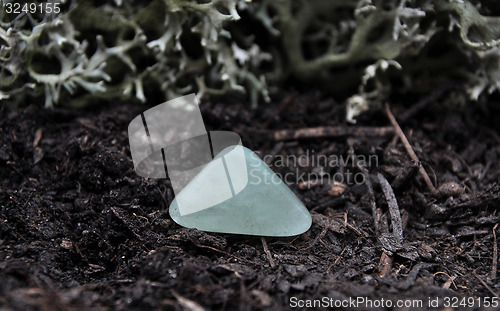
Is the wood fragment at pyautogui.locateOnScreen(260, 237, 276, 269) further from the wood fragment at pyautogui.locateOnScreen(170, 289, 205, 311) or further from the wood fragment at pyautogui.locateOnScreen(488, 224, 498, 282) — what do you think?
the wood fragment at pyautogui.locateOnScreen(488, 224, 498, 282)

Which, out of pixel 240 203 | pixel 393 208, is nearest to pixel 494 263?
pixel 393 208

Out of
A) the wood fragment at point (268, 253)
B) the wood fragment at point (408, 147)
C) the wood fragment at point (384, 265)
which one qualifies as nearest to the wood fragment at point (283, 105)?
the wood fragment at point (408, 147)

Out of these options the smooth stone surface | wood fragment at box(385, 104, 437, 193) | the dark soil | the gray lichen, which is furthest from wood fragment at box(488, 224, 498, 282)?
the gray lichen

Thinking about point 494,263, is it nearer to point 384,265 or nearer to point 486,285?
point 486,285

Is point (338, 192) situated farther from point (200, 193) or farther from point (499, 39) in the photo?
point (499, 39)

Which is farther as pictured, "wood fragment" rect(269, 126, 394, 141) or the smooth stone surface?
"wood fragment" rect(269, 126, 394, 141)

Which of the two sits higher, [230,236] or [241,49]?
[241,49]

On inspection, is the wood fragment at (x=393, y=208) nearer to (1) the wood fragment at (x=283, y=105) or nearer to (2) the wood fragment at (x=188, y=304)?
(1) the wood fragment at (x=283, y=105)

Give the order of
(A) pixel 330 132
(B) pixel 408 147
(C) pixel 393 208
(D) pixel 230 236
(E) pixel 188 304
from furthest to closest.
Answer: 1. (A) pixel 330 132
2. (B) pixel 408 147
3. (C) pixel 393 208
4. (D) pixel 230 236
5. (E) pixel 188 304

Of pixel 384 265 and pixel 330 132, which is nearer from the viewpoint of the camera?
pixel 384 265
